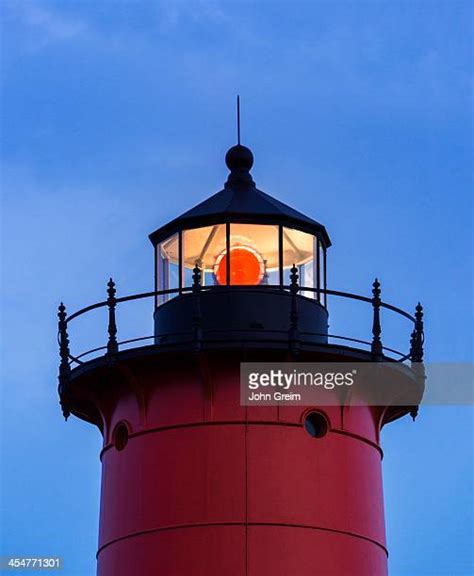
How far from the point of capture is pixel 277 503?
23.9 metres

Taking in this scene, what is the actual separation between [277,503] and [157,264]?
13.4 feet

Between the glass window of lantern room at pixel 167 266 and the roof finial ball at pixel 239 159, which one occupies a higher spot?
the roof finial ball at pixel 239 159

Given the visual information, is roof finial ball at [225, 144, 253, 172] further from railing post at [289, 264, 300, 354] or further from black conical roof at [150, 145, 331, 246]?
railing post at [289, 264, 300, 354]

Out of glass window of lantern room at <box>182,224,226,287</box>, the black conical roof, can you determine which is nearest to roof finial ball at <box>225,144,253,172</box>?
the black conical roof

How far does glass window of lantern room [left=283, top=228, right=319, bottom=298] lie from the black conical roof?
125 millimetres

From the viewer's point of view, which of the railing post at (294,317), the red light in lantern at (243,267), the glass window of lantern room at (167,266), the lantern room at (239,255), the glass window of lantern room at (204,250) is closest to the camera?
the railing post at (294,317)

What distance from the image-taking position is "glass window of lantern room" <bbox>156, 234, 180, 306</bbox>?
25125 mm

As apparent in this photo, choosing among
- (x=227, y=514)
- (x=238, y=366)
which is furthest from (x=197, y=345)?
(x=227, y=514)

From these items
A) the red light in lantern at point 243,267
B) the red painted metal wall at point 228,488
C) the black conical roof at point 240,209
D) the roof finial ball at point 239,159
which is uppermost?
the roof finial ball at point 239,159

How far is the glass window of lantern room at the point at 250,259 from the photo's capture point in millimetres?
24781

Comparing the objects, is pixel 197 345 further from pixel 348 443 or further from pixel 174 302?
pixel 348 443

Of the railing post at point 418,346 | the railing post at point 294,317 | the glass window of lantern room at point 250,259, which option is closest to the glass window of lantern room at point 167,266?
the glass window of lantern room at point 250,259

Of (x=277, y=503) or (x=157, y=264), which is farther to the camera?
(x=157, y=264)

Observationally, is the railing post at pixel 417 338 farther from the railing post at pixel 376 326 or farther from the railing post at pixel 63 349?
the railing post at pixel 63 349
